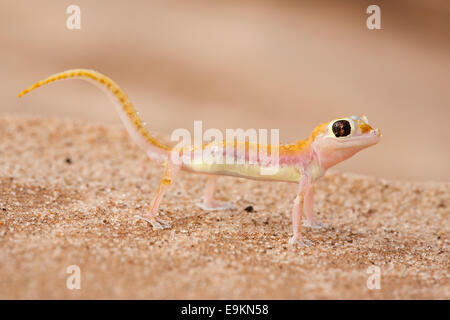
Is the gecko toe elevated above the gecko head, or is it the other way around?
the gecko head

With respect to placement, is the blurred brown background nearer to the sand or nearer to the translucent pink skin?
the sand

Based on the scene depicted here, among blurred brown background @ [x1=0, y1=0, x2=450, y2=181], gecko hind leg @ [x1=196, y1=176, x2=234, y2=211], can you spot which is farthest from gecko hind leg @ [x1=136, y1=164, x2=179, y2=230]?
blurred brown background @ [x1=0, y1=0, x2=450, y2=181]

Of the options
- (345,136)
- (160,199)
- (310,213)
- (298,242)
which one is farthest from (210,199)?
(345,136)

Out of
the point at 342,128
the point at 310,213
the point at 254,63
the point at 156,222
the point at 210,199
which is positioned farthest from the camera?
the point at 254,63

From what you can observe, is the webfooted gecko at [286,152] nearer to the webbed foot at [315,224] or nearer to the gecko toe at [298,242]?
the gecko toe at [298,242]

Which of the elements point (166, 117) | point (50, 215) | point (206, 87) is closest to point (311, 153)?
point (50, 215)

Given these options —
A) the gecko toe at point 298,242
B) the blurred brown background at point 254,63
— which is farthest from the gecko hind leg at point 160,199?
the blurred brown background at point 254,63

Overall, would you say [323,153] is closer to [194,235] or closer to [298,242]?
[298,242]
